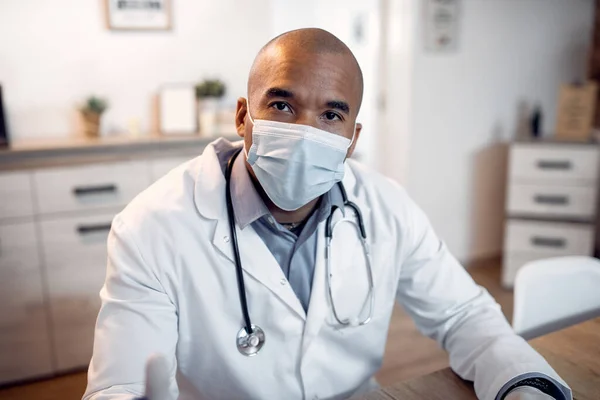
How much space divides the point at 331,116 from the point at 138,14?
1.84 metres

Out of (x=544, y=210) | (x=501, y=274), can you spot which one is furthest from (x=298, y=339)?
(x=501, y=274)

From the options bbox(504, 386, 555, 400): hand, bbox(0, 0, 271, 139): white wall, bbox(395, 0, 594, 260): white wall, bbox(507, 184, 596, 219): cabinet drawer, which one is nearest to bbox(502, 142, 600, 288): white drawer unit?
bbox(507, 184, 596, 219): cabinet drawer

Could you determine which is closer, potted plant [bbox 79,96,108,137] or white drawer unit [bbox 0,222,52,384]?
white drawer unit [bbox 0,222,52,384]

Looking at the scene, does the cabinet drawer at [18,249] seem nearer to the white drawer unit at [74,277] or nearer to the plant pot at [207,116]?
the white drawer unit at [74,277]

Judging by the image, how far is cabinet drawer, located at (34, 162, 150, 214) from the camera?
2152 mm

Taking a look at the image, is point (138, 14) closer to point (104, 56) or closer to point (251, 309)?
point (104, 56)

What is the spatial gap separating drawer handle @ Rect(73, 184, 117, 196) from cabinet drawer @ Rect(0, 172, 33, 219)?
0.17m

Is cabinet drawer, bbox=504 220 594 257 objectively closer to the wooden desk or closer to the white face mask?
the wooden desk

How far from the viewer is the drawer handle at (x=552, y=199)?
2963mm

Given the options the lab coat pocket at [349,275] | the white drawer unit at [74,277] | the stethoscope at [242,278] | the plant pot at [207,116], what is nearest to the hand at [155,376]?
the stethoscope at [242,278]

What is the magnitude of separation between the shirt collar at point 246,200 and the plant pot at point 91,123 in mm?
1522

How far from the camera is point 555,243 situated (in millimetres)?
3004

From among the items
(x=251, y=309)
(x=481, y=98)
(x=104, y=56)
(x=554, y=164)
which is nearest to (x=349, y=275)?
(x=251, y=309)

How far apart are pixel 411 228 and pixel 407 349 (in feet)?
4.46
